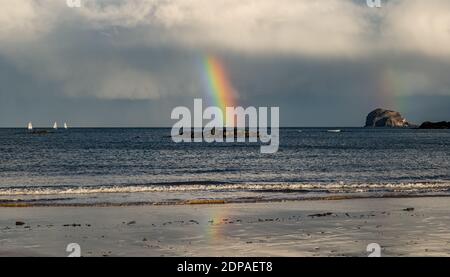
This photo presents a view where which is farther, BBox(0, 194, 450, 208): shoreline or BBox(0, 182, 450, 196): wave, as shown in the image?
BBox(0, 182, 450, 196): wave

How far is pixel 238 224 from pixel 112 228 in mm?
4362

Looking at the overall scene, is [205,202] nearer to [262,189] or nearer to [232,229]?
[262,189]

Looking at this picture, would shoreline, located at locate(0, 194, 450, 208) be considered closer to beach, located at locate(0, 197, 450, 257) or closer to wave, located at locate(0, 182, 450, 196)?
beach, located at locate(0, 197, 450, 257)

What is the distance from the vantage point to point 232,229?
20.7 metres

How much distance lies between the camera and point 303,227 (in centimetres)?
2103

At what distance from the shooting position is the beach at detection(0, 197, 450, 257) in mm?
16984

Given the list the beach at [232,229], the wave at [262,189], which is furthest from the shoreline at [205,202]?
the wave at [262,189]

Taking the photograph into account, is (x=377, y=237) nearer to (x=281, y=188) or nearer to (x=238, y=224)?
(x=238, y=224)

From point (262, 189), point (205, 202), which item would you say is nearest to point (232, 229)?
point (205, 202)

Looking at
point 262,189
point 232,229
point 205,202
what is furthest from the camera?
point 262,189

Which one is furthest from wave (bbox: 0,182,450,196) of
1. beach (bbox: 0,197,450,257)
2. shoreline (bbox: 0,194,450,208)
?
beach (bbox: 0,197,450,257)
